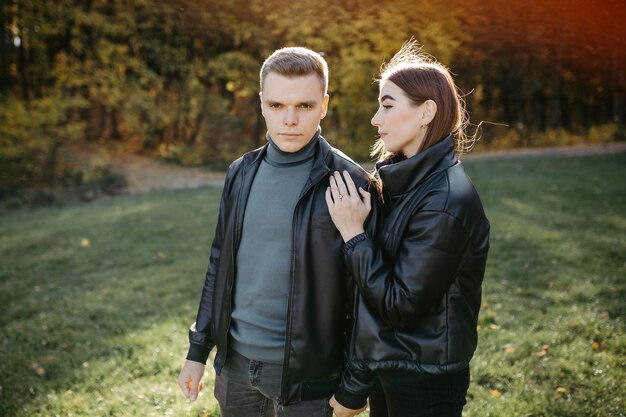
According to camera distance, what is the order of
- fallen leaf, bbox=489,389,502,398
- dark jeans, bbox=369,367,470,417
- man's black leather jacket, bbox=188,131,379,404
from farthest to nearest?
fallen leaf, bbox=489,389,502,398 < man's black leather jacket, bbox=188,131,379,404 < dark jeans, bbox=369,367,470,417

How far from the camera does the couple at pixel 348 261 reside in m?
1.83

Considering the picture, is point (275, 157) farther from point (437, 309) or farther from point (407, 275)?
point (437, 309)

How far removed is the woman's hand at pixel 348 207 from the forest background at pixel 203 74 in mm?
8760

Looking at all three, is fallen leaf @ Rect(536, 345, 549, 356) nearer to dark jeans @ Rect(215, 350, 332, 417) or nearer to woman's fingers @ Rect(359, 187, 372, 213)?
dark jeans @ Rect(215, 350, 332, 417)

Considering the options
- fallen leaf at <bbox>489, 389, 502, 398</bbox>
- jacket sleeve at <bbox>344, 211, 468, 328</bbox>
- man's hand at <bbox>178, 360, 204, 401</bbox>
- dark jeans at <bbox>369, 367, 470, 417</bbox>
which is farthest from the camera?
fallen leaf at <bbox>489, 389, 502, 398</bbox>

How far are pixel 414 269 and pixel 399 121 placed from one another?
590mm

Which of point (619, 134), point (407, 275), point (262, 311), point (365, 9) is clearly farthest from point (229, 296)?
point (619, 134)

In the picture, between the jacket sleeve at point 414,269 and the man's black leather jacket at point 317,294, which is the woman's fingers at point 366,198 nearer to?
the man's black leather jacket at point 317,294

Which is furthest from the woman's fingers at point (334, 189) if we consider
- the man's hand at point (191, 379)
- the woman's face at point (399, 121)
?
the man's hand at point (191, 379)

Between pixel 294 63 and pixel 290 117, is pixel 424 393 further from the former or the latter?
pixel 294 63

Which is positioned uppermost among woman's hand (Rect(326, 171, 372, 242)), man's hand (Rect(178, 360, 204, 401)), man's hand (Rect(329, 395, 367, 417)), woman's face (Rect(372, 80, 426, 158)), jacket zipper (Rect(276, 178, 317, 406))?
woman's face (Rect(372, 80, 426, 158))

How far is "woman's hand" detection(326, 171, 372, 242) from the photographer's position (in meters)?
1.91

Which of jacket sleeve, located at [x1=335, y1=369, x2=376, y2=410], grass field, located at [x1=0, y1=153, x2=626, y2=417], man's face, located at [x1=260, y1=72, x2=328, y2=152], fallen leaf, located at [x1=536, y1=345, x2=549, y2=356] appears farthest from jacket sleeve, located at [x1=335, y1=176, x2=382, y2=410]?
fallen leaf, located at [x1=536, y1=345, x2=549, y2=356]

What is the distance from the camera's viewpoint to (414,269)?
1.77 m
